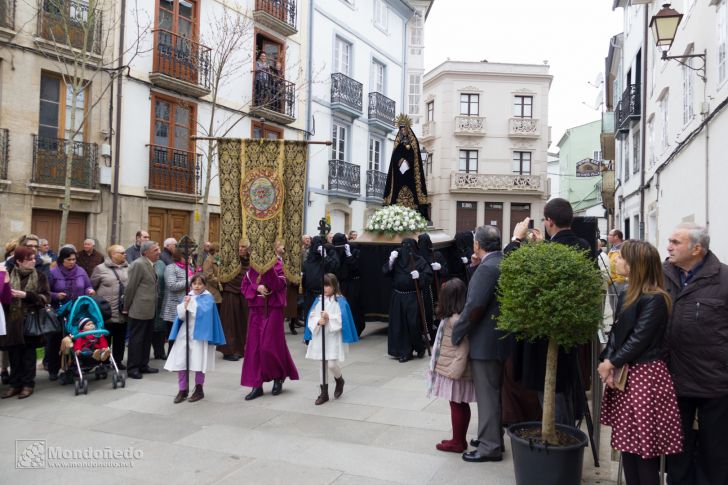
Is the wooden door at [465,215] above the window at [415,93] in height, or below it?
below

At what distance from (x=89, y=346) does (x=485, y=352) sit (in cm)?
517

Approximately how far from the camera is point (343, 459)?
5.04 metres

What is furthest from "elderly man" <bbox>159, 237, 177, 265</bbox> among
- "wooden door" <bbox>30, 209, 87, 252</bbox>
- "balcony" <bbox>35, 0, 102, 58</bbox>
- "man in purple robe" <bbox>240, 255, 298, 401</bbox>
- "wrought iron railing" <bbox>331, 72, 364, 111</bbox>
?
"wrought iron railing" <bbox>331, 72, 364, 111</bbox>

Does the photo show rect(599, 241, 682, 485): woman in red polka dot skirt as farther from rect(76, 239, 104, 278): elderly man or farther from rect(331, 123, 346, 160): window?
rect(331, 123, 346, 160): window

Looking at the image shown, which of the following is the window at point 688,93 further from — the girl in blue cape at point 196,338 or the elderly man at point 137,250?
the elderly man at point 137,250

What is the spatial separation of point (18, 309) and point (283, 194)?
3388 millimetres

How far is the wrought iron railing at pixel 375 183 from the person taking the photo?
83.0 feet

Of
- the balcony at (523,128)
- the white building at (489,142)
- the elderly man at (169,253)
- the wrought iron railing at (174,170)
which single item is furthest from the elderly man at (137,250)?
the balcony at (523,128)

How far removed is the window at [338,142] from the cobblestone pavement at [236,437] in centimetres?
1635

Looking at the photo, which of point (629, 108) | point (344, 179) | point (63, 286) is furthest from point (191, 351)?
point (629, 108)

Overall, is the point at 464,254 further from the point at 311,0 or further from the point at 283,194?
the point at 311,0

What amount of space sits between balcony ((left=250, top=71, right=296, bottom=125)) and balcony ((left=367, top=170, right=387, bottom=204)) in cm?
543

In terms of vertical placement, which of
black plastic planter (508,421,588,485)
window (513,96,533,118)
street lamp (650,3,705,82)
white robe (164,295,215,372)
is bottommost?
black plastic planter (508,421,588,485)

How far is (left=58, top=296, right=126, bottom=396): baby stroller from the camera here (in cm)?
727
